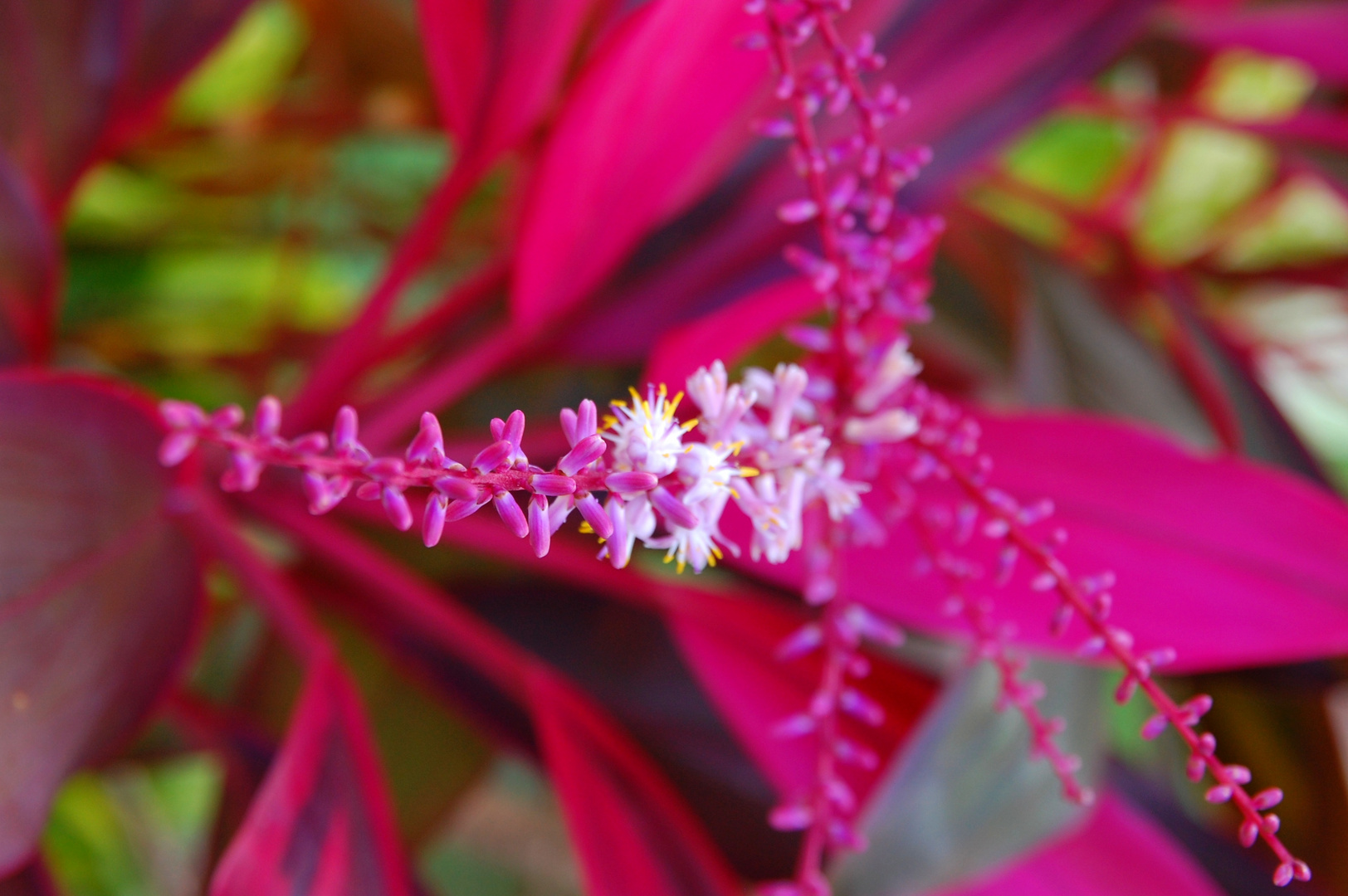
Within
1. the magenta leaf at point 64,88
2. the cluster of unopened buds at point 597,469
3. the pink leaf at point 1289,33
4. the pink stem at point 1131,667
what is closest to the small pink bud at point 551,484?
the cluster of unopened buds at point 597,469

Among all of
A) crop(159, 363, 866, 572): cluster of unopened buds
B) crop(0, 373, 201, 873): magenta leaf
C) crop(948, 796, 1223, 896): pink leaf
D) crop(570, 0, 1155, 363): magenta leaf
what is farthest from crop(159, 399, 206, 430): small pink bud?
crop(948, 796, 1223, 896): pink leaf

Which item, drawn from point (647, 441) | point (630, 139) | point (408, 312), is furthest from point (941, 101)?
point (408, 312)

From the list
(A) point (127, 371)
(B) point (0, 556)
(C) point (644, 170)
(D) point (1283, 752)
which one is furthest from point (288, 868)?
(D) point (1283, 752)

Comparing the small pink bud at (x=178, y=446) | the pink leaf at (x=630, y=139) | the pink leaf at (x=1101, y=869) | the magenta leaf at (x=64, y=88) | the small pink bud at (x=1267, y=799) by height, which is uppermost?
the magenta leaf at (x=64, y=88)

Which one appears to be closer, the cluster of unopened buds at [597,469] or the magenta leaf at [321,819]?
the cluster of unopened buds at [597,469]

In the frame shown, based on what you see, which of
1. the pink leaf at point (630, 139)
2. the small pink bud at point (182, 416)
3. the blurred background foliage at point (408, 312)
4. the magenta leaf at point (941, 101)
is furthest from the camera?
the blurred background foliage at point (408, 312)

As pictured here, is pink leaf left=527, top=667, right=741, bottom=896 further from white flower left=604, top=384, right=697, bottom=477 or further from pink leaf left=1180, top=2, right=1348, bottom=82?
pink leaf left=1180, top=2, right=1348, bottom=82

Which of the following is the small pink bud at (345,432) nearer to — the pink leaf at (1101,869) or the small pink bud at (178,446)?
the small pink bud at (178,446)

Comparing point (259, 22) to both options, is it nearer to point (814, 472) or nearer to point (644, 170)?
point (644, 170)
